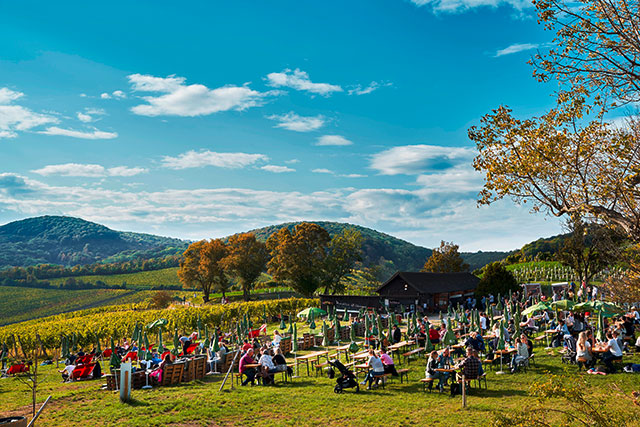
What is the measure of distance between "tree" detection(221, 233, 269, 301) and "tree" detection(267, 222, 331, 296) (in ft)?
30.1

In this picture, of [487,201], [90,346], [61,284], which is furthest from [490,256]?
[487,201]

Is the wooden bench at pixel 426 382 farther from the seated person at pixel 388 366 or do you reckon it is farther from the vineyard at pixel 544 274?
the vineyard at pixel 544 274

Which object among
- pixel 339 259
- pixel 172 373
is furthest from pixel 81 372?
pixel 339 259

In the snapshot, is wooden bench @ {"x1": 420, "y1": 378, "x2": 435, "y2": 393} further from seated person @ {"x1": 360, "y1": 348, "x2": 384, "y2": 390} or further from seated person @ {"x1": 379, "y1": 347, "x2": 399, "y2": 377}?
seated person @ {"x1": 360, "y1": 348, "x2": 384, "y2": 390}

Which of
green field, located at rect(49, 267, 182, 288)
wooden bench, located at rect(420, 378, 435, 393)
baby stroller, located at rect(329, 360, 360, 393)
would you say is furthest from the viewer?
green field, located at rect(49, 267, 182, 288)

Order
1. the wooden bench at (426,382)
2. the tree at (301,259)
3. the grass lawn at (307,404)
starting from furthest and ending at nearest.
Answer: the tree at (301,259) → the wooden bench at (426,382) → the grass lawn at (307,404)

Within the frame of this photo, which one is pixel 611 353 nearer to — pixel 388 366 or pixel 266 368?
pixel 388 366

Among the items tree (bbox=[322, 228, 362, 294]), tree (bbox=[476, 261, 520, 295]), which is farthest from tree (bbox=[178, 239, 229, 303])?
tree (bbox=[476, 261, 520, 295])

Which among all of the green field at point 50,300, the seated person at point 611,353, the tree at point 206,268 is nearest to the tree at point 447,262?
the tree at point 206,268

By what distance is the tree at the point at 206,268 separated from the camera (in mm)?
72188

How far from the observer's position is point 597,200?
11914mm

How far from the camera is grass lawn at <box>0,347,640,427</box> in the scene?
38.9 feet

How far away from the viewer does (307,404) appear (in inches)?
539

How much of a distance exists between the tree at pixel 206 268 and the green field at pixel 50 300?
30.8 ft
